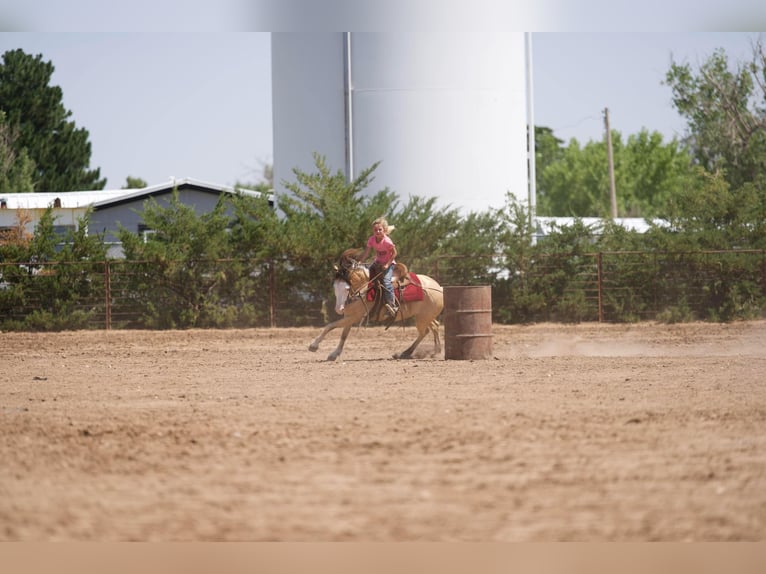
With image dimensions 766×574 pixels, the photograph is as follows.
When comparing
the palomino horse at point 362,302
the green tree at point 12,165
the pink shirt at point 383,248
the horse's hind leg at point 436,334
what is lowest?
the horse's hind leg at point 436,334

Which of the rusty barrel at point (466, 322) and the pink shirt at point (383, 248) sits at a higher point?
the pink shirt at point (383, 248)

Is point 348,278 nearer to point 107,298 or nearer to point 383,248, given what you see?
point 383,248

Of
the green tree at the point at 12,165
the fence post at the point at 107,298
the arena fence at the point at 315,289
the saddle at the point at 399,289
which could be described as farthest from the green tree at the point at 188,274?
the green tree at the point at 12,165

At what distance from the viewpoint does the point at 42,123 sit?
69.5 m

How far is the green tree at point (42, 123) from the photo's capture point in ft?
223

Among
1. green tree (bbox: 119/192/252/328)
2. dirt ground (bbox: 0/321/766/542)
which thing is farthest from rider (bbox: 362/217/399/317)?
A: green tree (bbox: 119/192/252/328)

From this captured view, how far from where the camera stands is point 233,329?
30.3 m

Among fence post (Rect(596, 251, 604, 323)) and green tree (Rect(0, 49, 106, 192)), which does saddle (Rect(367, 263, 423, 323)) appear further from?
green tree (Rect(0, 49, 106, 192))

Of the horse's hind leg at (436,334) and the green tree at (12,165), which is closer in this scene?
the horse's hind leg at (436,334)

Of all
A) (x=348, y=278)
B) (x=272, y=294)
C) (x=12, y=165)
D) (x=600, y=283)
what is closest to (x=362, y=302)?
(x=348, y=278)

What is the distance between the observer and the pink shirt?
746 inches

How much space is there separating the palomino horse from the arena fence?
37.1ft

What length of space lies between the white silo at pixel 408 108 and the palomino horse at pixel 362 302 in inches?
583

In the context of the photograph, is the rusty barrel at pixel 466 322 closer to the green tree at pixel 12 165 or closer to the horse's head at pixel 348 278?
the horse's head at pixel 348 278
